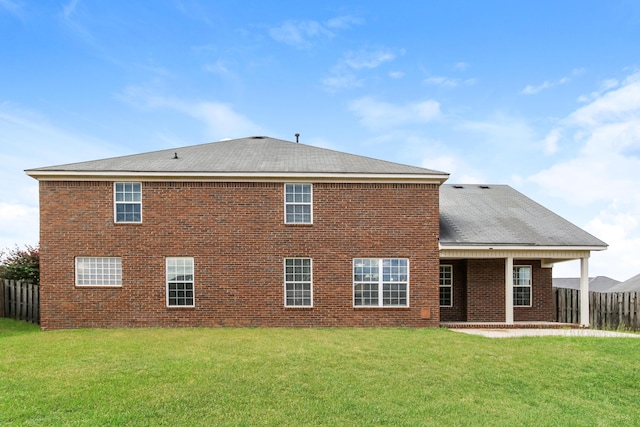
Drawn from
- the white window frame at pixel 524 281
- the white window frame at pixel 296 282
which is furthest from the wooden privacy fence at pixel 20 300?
the white window frame at pixel 524 281

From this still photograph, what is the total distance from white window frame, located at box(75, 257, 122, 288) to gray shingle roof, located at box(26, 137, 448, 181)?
10.4 ft

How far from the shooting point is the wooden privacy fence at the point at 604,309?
19203 mm

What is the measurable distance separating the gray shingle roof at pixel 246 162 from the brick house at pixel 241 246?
0.12 m

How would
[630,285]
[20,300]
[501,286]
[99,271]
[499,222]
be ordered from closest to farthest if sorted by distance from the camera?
[99,271] → [501,286] → [499,222] → [20,300] → [630,285]

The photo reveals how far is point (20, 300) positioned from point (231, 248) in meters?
9.57

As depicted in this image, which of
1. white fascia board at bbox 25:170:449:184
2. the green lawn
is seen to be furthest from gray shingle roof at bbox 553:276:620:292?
white fascia board at bbox 25:170:449:184

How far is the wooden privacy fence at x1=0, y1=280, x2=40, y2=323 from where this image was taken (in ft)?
60.3

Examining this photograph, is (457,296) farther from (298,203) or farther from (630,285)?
(630,285)

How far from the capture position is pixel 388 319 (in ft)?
54.1

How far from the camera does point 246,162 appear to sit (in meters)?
→ 17.3

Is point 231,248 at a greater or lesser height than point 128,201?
lesser

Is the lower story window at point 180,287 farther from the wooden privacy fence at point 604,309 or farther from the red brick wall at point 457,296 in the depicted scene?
the wooden privacy fence at point 604,309

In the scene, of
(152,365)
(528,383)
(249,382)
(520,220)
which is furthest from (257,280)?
(520,220)

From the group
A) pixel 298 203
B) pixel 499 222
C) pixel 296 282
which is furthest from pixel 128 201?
pixel 499 222
